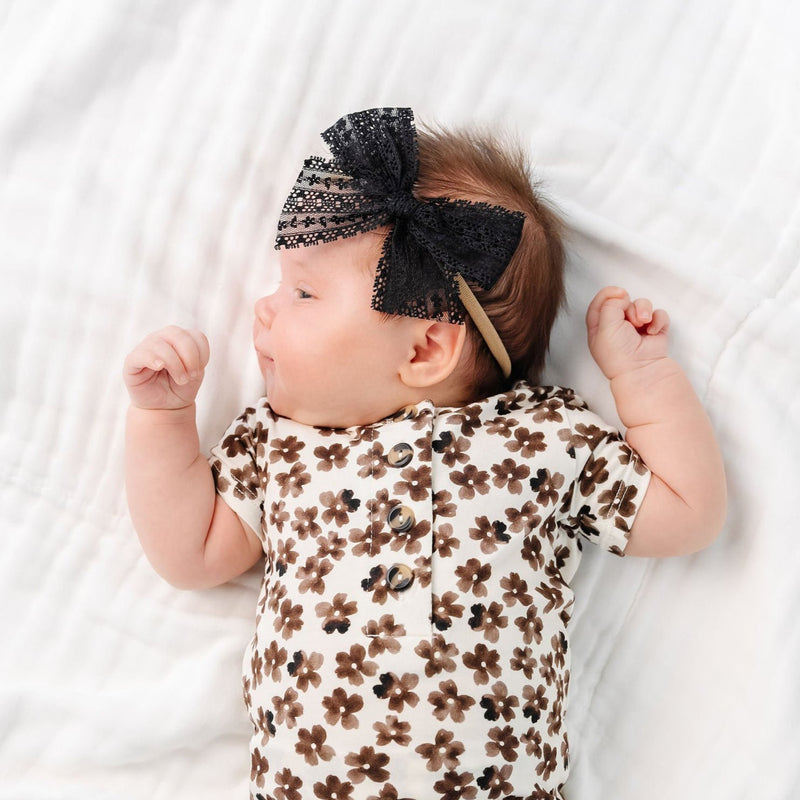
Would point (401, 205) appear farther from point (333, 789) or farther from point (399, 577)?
point (333, 789)

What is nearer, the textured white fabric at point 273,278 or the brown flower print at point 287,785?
the brown flower print at point 287,785

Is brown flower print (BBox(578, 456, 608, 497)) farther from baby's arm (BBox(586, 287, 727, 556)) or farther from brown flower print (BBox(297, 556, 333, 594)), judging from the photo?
brown flower print (BBox(297, 556, 333, 594))

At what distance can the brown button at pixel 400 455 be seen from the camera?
1.39 m

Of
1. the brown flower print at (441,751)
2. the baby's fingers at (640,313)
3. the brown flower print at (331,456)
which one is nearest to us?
the brown flower print at (441,751)

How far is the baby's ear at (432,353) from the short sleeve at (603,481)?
0.67ft

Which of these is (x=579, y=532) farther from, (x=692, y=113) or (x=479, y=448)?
(x=692, y=113)

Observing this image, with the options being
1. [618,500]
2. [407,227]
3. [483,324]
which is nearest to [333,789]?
[618,500]

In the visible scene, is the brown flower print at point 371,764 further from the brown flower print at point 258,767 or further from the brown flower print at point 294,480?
the brown flower print at point 294,480

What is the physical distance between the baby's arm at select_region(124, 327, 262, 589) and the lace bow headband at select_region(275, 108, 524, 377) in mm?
246

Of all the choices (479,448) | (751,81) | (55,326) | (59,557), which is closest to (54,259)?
(55,326)

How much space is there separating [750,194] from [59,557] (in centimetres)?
129

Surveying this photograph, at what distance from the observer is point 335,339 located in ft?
4.64

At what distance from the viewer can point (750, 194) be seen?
63.6 inches

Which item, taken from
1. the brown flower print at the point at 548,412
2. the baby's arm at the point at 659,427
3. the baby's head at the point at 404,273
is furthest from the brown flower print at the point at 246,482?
the baby's arm at the point at 659,427
